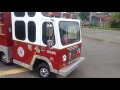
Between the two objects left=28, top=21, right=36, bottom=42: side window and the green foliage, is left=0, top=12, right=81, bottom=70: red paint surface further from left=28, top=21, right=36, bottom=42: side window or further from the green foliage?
the green foliage

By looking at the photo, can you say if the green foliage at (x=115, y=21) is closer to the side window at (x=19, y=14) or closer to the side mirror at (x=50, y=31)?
the side window at (x=19, y=14)

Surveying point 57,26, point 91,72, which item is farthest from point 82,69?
point 57,26

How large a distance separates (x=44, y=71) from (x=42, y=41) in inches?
42.0

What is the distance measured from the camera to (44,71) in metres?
6.09

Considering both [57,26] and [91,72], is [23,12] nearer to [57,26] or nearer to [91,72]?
[57,26]

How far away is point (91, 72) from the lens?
7.09 metres

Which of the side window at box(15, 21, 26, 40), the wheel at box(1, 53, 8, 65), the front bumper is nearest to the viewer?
the front bumper

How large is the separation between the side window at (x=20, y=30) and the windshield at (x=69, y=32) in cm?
156

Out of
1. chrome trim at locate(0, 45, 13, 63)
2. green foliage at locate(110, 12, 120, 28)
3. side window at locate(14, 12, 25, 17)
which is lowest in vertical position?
chrome trim at locate(0, 45, 13, 63)

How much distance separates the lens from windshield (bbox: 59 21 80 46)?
18.9ft

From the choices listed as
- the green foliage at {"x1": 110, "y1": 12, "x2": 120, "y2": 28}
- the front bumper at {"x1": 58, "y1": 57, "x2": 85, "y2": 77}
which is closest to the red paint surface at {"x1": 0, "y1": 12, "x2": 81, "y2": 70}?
the front bumper at {"x1": 58, "y1": 57, "x2": 85, "y2": 77}

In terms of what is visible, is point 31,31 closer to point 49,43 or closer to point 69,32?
point 49,43

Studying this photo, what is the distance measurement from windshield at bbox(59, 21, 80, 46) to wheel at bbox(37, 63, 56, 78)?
1.03 m

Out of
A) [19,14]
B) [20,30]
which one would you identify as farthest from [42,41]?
[19,14]
